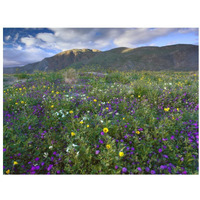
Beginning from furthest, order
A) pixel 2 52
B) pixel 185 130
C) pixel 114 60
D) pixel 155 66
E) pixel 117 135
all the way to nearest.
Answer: pixel 114 60, pixel 155 66, pixel 2 52, pixel 185 130, pixel 117 135

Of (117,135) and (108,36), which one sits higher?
(108,36)

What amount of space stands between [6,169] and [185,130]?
10.7 feet

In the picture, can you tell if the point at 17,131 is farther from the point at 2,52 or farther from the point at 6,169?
the point at 2,52

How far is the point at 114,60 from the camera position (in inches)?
1453

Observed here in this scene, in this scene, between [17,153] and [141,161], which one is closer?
[141,161]

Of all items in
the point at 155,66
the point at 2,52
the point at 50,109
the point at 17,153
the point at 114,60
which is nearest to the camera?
the point at 17,153

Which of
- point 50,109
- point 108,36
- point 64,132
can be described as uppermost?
point 108,36

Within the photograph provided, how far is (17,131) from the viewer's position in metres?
2.51
